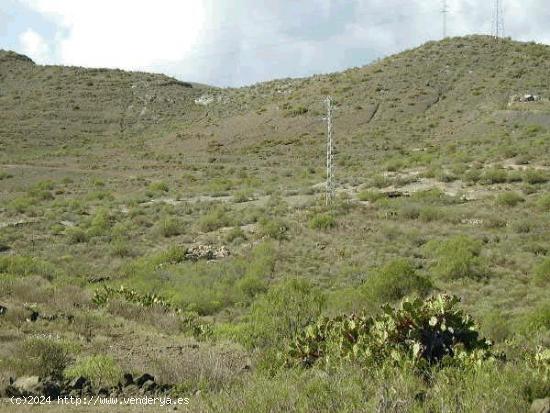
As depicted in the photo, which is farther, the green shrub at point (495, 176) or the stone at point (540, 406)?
the green shrub at point (495, 176)

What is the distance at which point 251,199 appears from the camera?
33.7 metres

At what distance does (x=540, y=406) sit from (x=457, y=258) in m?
12.5

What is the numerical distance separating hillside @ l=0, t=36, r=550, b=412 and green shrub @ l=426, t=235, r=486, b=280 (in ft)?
0.20

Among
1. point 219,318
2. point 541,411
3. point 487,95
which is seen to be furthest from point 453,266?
point 487,95

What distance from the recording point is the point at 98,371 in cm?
829

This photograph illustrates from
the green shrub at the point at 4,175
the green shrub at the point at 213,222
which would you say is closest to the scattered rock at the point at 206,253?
the green shrub at the point at 213,222

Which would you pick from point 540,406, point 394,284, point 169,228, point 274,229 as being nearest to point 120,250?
point 169,228

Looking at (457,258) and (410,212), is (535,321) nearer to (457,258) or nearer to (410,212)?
(457,258)

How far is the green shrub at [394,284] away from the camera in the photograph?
15.0 meters

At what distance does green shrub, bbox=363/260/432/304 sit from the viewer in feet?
49.3

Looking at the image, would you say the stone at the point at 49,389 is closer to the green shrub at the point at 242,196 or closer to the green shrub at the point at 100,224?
the green shrub at the point at 100,224

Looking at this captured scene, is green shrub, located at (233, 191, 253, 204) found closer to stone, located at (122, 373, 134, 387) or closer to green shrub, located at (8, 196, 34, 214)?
green shrub, located at (8, 196, 34, 214)

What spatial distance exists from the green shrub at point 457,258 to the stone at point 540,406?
1167cm

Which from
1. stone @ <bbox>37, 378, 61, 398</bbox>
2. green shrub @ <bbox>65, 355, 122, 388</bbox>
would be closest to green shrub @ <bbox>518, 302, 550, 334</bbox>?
green shrub @ <bbox>65, 355, 122, 388</bbox>
